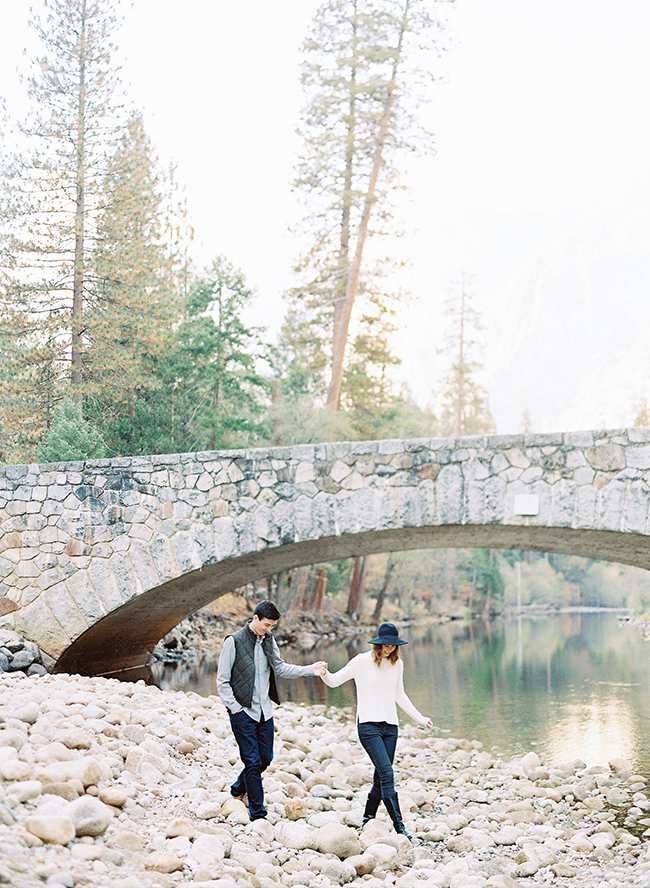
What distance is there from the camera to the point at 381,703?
510 centimetres

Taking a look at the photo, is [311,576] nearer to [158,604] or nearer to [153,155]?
[153,155]

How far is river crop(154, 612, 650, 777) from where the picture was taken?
364 inches

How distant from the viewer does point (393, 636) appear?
509 cm

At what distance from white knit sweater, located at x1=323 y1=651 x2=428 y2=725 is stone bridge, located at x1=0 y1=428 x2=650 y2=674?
3.20 meters

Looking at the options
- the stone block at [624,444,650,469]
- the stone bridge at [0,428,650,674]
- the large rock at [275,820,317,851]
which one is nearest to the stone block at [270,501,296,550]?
the stone bridge at [0,428,650,674]

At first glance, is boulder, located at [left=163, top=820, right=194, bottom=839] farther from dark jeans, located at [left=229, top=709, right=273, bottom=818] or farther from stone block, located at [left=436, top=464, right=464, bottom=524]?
stone block, located at [left=436, top=464, right=464, bottom=524]

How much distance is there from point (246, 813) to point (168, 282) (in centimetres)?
1280

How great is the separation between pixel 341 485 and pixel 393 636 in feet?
11.4

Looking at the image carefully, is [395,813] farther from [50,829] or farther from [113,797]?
[50,829]

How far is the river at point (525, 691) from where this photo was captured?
9.26 m

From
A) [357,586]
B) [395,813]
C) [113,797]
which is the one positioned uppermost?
[113,797]

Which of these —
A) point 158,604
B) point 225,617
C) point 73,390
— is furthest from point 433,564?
point 158,604

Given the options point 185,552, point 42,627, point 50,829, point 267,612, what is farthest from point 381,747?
point 42,627

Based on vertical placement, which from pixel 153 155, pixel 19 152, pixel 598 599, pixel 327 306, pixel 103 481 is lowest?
pixel 598 599
